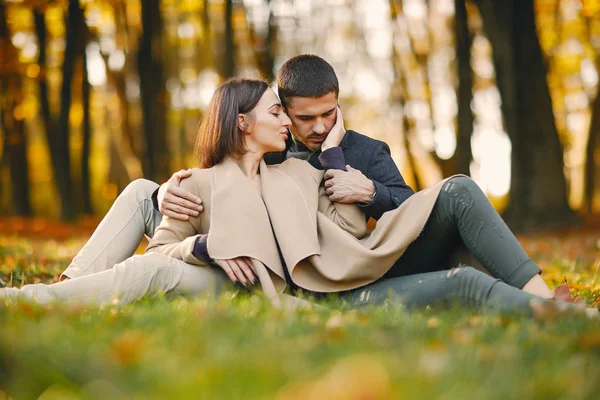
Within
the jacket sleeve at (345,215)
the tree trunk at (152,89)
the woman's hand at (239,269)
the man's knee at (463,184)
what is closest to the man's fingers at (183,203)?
the woman's hand at (239,269)

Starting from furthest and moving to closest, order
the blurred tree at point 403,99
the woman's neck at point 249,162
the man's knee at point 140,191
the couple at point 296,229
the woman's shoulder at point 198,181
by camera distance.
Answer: the blurred tree at point 403,99 < the man's knee at point 140,191 < the woman's neck at point 249,162 < the woman's shoulder at point 198,181 < the couple at point 296,229

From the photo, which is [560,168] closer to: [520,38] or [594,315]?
[520,38]

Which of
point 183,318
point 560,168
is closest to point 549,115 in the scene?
point 560,168

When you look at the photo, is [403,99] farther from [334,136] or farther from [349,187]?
[349,187]

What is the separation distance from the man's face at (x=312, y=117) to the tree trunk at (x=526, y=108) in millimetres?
8802

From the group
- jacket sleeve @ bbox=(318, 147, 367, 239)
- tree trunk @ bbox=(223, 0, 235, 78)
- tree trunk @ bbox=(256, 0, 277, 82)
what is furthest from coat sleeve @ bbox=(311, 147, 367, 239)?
tree trunk @ bbox=(256, 0, 277, 82)

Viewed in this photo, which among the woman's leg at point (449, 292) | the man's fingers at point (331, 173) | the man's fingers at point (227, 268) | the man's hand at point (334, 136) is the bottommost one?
the woman's leg at point (449, 292)

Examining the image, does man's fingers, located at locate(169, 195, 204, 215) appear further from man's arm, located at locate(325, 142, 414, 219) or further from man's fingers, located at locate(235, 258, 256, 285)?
man's arm, located at locate(325, 142, 414, 219)

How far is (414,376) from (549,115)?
38.6 ft

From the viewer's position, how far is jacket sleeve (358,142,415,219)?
172 inches

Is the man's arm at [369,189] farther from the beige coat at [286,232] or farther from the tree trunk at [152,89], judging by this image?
the tree trunk at [152,89]

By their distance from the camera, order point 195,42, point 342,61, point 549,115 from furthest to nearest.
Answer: point 342,61 → point 195,42 → point 549,115

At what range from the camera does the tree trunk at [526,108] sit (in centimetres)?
1280

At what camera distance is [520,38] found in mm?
12953
